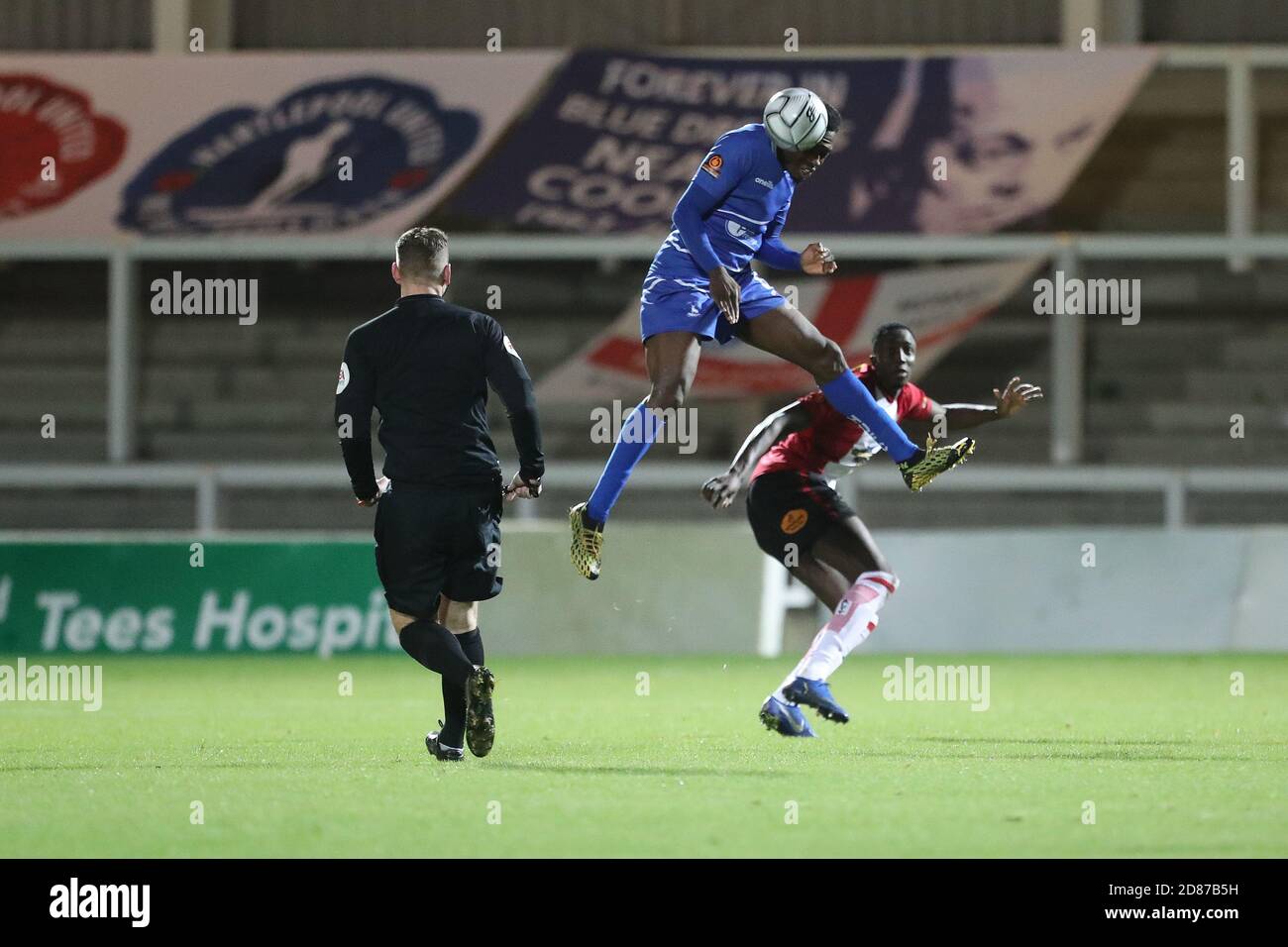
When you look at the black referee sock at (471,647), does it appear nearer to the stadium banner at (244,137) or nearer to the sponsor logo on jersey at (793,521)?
the sponsor logo on jersey at (793,521)

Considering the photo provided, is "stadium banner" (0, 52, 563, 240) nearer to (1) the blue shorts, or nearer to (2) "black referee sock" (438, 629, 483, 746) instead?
(1) the blue shorts

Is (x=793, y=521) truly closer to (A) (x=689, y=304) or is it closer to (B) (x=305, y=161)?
(A) (x=689, y=304)

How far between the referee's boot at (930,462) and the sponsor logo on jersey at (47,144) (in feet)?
38.1

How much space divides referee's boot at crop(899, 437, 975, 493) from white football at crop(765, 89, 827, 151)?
141 cm

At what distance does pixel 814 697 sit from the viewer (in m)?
8.95

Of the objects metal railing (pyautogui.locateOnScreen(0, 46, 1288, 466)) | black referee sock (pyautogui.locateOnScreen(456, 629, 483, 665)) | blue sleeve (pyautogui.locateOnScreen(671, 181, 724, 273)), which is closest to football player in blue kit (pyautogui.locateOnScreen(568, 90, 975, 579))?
blue sleeve (pyautogui.locateOnScreen(671, 181, 724, 273))

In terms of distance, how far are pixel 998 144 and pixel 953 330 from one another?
170 centimetres

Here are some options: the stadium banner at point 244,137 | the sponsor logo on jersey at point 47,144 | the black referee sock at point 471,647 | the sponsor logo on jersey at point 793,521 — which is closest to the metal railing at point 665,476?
the stadium banner at point 244,137

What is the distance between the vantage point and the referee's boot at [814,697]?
8945 millimetres

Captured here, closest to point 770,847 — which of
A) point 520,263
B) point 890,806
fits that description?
point 890,806

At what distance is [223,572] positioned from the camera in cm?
1566

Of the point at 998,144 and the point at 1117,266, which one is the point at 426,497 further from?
the point at 1117,266

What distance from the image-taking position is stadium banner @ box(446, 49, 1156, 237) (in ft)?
60.6

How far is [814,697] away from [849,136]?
10453mm
